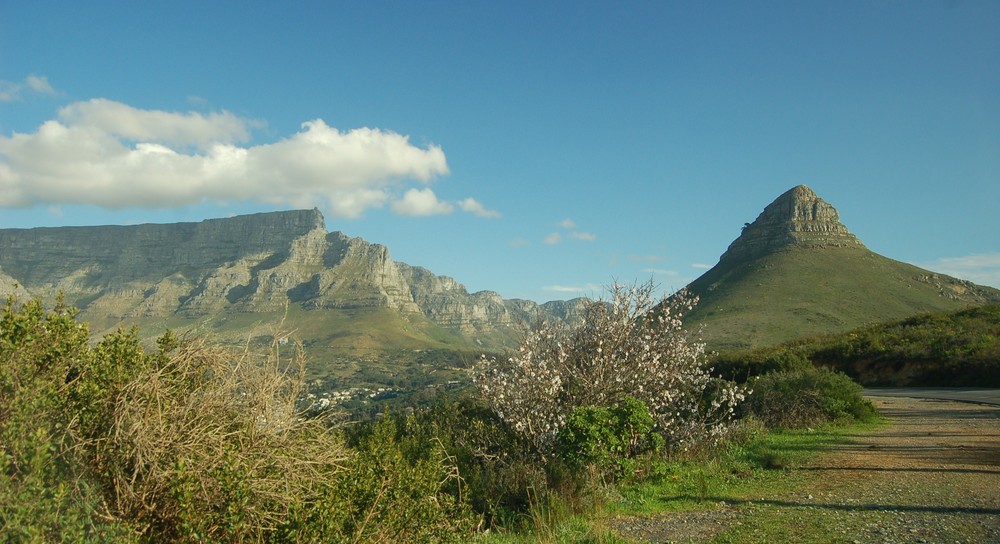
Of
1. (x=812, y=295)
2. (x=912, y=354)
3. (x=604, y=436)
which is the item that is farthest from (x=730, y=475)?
(x=812, y=295)

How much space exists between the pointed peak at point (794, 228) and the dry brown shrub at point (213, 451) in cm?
9407

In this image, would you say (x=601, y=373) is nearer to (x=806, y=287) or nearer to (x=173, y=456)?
(x=173, y=456)

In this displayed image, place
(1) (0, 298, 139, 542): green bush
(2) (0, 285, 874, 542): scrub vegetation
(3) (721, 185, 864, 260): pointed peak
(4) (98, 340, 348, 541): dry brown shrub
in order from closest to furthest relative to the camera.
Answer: (1) (0, 298, 139, 542): green bush < (2) (0, 285, 874, 542): scrub vegetation < (4) (98, 340, 348, 541): dry brown shrub < (3) (721, 185, 864, 260): pointed peak

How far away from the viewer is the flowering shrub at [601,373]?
11.2 meters

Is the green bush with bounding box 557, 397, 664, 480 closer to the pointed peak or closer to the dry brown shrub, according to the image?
the dry brown shrub

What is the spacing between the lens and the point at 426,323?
19662 centimetres

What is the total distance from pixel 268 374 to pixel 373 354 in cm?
12146

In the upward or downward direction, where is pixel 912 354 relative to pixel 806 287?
downward

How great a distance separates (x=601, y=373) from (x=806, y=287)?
7023 centimetres

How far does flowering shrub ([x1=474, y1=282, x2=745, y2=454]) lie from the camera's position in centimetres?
1123

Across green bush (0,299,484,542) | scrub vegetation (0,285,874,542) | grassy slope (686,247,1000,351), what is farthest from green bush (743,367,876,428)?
grassy slope (686,247,1000,351)

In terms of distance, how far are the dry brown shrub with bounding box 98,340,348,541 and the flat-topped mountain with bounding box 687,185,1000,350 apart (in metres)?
53.1

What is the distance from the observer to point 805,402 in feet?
53.3

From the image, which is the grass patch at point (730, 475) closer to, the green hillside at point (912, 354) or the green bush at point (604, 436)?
the green bush at point (604, 436)
